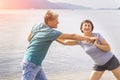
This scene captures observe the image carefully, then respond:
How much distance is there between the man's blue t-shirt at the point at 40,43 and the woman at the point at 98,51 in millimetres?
869

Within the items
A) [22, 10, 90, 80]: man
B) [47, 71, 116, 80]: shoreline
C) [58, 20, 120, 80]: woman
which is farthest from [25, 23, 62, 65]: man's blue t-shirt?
[47, 71, 116, 80]: shoreline

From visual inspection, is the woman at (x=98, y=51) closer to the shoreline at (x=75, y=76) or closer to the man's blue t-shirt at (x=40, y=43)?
the man's blue t-shirt at (x=40, y=43)

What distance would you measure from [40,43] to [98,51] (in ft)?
4.55

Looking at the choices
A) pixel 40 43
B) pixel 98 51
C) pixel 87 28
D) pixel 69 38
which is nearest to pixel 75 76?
pixel 98 51

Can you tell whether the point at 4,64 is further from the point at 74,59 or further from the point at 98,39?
the point at 98,39

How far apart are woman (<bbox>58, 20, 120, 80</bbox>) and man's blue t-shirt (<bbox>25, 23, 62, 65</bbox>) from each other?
0.87 m

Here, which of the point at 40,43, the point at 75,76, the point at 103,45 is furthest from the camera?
the point at 75,76

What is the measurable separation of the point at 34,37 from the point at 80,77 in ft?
17.7

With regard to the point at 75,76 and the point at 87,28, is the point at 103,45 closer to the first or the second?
the point at 87,28

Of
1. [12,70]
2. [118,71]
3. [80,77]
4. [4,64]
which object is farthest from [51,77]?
[118,71]

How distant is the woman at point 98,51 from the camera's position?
291 inches

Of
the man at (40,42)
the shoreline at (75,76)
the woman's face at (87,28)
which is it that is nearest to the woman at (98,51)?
the woman's face at (87,28)

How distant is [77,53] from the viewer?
1691 centimetres

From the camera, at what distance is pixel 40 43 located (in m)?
6.38
